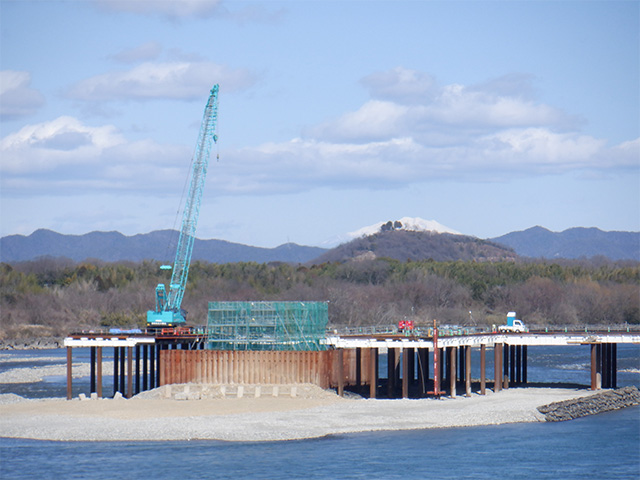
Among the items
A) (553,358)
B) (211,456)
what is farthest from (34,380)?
(553,358)

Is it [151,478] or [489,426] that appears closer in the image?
[151,478]

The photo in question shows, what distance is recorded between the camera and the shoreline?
61.2 m

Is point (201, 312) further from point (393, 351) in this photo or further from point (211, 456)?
point (211, 456)

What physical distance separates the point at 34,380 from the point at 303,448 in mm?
46079

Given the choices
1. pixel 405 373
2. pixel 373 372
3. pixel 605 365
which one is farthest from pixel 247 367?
pixel 605 365

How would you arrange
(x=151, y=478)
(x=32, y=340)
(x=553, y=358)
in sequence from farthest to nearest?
(x=32, y=340) < (x=553, y=358) < (x=151, y=478)

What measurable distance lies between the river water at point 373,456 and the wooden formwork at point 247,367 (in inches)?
543

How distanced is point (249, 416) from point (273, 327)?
12.1 meters

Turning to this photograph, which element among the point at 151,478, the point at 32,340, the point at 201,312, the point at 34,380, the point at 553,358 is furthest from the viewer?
the point at 201,312

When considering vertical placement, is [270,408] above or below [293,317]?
below

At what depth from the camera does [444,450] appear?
Result: 57.0 m

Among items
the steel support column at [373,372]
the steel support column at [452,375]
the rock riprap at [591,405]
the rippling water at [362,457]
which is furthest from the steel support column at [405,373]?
the rippling water at [362,457]

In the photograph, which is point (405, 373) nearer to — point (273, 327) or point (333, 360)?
point (333, 360)

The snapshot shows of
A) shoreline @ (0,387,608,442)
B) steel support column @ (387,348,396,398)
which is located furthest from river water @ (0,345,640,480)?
steel support column @ (387,348,396,398)
